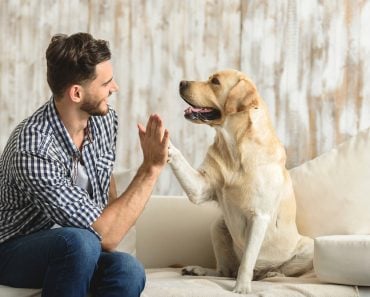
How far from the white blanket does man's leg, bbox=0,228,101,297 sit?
246 mm

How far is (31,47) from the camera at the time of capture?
3352 mm

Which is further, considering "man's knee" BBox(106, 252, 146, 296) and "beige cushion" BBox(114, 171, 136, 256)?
"beige cushion" BBox(114, 171, 136, 256)

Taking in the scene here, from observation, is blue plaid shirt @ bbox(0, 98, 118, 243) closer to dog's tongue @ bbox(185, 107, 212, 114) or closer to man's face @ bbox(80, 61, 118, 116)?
man's face @ bbox(80, 61, 118, 116)

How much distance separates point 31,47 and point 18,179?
1.28m

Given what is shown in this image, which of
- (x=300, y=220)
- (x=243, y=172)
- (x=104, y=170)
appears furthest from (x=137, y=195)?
(x=300, y=220)

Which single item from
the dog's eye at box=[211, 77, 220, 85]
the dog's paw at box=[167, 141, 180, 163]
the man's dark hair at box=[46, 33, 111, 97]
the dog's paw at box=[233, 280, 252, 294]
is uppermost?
the man's dark hair at box=[46, 33, 111, 97]

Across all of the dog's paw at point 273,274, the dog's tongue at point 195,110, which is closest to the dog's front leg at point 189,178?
the dog's tongue at point 195,110

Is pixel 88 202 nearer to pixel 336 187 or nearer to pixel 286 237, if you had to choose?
pixel 286 237

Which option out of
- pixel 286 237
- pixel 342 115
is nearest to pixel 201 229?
pixel 286 237

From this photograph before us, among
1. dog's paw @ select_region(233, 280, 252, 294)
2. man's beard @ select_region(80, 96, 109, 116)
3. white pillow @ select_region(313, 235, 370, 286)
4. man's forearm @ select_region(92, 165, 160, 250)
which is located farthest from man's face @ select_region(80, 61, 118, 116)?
white pillow @ select_region(313, 235, 370, 286)

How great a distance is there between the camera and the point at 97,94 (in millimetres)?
2391

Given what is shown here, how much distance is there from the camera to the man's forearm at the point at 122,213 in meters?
2.26

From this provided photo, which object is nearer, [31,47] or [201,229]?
[201,229]

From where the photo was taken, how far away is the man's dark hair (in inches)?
91.7
